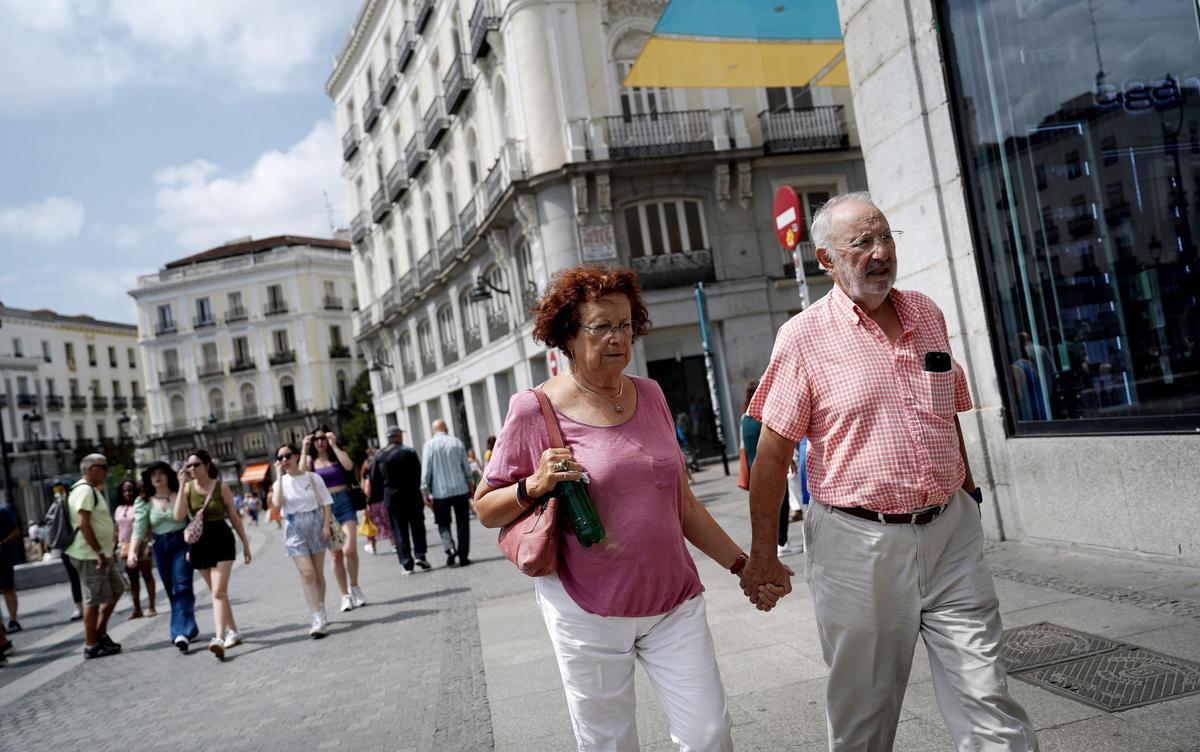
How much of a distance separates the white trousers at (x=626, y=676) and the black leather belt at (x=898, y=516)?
0.59 meters

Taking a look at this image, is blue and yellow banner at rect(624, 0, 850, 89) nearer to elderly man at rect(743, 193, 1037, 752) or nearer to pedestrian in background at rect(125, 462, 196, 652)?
pedestrian in background at rect(125, 462, 196, 652)

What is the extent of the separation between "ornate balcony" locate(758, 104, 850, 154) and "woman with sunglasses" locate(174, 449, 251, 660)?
1733 centimetres

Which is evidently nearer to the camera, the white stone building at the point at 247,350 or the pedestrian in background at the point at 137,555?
the pedestrian in background at the point at 137,555

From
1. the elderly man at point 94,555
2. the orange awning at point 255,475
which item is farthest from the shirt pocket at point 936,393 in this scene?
the orange awning at point 255,475

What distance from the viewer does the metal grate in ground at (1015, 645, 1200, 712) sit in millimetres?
3662

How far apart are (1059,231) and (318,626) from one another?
658cm

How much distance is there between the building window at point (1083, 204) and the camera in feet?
17.9

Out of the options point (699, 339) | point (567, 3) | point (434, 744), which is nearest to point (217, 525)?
point (434, 744)

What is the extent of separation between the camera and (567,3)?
22422mm

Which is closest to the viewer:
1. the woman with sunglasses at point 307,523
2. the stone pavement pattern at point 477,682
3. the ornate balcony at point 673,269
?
the stone pavement pattern at point 477,682

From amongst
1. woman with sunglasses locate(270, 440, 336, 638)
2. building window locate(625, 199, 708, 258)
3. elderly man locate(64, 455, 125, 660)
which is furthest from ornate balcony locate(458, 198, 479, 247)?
woman with sunglasses locate(270, 440, 336, 638)

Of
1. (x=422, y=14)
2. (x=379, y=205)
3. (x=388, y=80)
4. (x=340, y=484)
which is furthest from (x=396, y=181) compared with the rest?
(x=340, y=484)

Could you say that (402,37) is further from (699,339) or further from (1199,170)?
(1199,170)

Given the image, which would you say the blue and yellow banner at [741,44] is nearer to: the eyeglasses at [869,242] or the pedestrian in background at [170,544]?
the pedestrian in background at [170,544]
